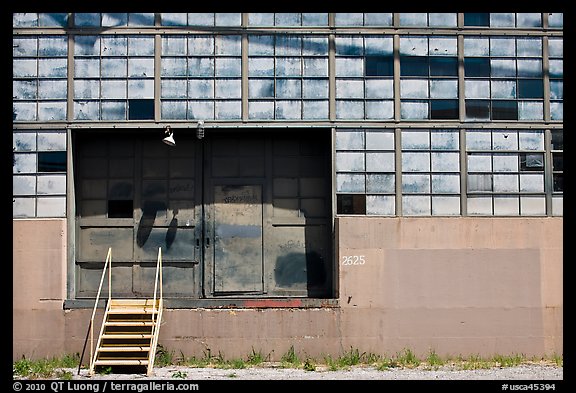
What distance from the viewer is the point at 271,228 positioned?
1384 centimetres

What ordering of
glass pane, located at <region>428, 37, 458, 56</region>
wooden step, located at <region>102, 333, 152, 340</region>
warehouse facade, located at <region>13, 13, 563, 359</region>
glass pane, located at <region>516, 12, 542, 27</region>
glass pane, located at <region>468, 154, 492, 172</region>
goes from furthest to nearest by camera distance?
glass pane, located at <region>516, 12, 542, 27</region>
glass pane, located at <region>428, 37, 458, 56</region>
glass pane, located at <region>468, 154, 492, 172</region>
warehouse facade, located at <region>13, 13, 563, 359</region>
wooden step, located at <region>102, 333, 152, 340</region>

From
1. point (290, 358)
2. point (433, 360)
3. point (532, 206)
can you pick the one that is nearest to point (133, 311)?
point (290, 358)

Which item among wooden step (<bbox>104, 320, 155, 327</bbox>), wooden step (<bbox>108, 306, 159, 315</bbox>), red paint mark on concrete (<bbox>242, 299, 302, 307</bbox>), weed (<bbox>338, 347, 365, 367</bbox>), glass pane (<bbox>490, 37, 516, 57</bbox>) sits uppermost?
glass pane (<bbox>490, 37, 516, 57</bbox>)

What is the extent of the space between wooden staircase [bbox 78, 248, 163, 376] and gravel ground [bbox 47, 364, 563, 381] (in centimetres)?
23

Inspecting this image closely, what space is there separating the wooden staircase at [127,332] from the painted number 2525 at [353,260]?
2.85m

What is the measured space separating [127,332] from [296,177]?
3.59 m

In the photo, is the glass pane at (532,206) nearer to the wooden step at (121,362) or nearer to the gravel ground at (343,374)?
the gravel ground at (343,374)

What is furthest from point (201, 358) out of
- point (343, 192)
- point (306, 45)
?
point (306, 45)

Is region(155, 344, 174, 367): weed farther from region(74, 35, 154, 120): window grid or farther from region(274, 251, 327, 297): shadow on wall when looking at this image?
region(74, 35, 154, 120): window grid

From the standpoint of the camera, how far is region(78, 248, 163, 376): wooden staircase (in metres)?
12.3

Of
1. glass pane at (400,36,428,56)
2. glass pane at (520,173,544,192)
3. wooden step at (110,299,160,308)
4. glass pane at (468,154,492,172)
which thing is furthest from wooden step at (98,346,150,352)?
glass pane at (520,173,544,192)

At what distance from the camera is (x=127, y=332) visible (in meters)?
12.9

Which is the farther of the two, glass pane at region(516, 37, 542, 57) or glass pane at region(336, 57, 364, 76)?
glass pane at region(516, 37, 542, 57)

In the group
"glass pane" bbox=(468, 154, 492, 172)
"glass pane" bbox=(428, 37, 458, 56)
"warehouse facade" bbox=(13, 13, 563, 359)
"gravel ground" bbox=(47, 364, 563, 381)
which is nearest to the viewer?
"gravel ground" bbox=(47, 364, 563, 381)
